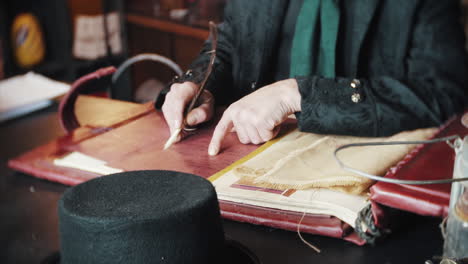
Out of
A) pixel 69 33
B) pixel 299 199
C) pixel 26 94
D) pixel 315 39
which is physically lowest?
pixel 69 33

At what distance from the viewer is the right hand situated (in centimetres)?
77

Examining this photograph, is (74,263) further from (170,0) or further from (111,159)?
(170,0)

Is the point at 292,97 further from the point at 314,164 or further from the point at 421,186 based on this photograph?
the point at 421,186

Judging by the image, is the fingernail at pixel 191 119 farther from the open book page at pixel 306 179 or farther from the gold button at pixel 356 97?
the gold button at pixel 356 97

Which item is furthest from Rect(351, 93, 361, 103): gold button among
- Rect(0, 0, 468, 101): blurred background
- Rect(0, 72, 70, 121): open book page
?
Rect(0, 0, 468, 101): blurred background

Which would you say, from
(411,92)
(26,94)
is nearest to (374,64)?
(411,92)

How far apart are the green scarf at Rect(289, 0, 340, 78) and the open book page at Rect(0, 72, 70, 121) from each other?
70 centimetres

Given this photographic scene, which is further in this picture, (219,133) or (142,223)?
(219,133)

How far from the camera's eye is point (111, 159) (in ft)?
2.56

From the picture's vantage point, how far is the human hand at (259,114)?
778mm

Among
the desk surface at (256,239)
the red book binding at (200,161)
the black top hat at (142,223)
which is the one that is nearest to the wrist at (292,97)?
the red book binding at (200,161)

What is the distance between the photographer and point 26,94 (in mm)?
1412

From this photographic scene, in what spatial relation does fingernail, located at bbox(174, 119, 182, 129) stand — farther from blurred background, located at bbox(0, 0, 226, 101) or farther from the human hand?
blurred background, located at bbox(0, 0, 226, 101)

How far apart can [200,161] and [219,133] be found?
57mm
